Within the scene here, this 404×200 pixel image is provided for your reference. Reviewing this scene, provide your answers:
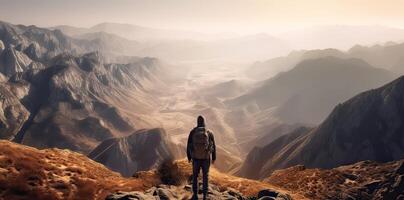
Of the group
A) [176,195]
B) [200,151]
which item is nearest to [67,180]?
[176,195]

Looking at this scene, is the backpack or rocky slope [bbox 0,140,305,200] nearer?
the backpack

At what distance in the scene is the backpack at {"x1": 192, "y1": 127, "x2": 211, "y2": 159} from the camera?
91.2 ft

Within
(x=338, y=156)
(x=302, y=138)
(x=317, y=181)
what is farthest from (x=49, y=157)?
(x=302, y=138)

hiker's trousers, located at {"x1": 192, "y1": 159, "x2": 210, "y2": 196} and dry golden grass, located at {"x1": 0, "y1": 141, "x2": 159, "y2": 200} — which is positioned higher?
hiker's trousers, located at {"x1": 192, "y1": 159, "x2": 210, "y2": 196}

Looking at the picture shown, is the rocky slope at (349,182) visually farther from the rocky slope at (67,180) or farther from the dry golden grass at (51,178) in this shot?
the dry golden grass at (51,178)

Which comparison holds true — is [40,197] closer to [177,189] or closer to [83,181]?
[83,181]

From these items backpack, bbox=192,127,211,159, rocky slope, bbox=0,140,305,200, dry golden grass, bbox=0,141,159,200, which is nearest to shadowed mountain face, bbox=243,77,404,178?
rocky slope, bbox=0,140,305,200

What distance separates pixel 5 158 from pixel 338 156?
386ft

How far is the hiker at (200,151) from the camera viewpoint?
27828 mm

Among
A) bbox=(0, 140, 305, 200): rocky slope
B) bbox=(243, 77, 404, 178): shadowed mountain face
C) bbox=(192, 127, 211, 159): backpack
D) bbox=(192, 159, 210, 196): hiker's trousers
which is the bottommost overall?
bbox=(243, 77, 404, 178): shadowed mountain face

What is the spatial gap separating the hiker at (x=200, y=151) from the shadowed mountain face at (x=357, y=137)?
4392 inches

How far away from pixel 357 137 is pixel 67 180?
120096mm

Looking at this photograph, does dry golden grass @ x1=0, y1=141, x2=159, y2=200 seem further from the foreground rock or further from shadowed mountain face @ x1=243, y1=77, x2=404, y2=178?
shadowed mountain face @ x1=243, y1=77, x2=404, y2=178

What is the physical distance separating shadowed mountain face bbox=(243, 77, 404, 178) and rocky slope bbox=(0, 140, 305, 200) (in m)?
94.7
